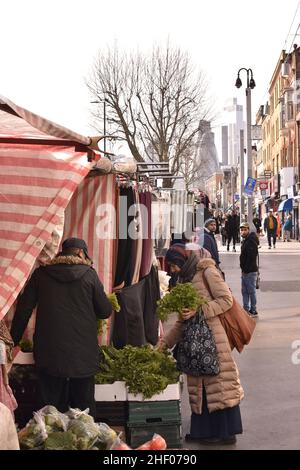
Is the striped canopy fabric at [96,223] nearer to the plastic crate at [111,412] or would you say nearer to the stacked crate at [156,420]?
the plastic crate at [111,412]

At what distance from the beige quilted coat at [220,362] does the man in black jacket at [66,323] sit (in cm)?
99

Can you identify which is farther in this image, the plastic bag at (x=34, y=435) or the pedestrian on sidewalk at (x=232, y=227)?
the pedestrian on sidewalk at (x=232, y=227)

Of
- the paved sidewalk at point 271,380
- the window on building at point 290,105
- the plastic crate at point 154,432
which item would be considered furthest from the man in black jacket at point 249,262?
the window on building at point 290,105

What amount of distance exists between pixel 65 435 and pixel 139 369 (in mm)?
1998

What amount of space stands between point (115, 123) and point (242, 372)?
123 feet

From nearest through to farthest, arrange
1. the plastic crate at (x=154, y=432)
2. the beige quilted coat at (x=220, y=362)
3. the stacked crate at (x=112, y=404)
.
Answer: the plastic crate at (x=154, y=432)
the stacked crate at (x=112, y=404)
the beige quilted coat at (x=220, y=362)

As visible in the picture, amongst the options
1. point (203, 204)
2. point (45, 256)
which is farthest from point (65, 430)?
point (203, 204)

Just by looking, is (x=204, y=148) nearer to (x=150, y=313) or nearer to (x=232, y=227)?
(x=232, y=227)

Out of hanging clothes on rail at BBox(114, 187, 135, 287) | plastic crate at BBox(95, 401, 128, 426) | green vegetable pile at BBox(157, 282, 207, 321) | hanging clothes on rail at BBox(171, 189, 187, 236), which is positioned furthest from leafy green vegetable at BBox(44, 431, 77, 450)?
hanging clothes on rail at BBox(171, 189, 187, 236)

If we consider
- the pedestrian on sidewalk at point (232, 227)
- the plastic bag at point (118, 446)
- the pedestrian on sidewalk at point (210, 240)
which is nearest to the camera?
the plastic bag at point (118, 446)

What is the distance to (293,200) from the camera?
171 ft

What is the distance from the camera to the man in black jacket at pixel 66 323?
6.18 m

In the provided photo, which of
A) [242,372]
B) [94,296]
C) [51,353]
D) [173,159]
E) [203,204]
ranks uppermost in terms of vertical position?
[173,159]
